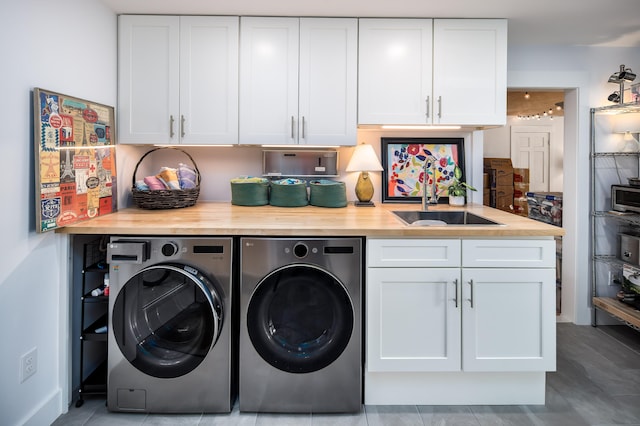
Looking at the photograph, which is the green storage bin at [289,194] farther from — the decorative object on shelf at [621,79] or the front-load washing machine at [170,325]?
the decorative object on shelf at [621,79]

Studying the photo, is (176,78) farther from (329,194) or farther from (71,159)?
(329,194)

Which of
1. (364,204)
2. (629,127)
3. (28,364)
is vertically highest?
(629,127)

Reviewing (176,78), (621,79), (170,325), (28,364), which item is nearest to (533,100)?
(621,79)

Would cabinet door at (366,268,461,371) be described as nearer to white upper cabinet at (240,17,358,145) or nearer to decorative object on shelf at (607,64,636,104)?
white upper cabinet at (240,17,358,145)

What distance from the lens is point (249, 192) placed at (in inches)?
106

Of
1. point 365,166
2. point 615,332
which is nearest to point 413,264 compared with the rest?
point 365,166

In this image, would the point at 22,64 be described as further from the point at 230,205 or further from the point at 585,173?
the point at 585,173

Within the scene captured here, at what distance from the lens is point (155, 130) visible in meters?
2.52

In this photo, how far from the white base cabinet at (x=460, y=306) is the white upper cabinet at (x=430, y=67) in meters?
0.96

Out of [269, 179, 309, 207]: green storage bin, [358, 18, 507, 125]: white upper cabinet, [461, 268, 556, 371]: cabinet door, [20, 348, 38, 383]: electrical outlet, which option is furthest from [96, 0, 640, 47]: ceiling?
[20, 348, 38, 383]: electrical outlet

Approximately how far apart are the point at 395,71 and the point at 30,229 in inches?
84.2

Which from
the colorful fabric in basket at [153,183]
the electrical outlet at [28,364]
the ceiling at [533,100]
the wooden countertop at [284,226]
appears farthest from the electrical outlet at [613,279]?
the electrical outlet at [28,364]

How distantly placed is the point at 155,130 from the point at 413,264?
1.77 meters

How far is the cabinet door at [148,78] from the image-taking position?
2.49 m
